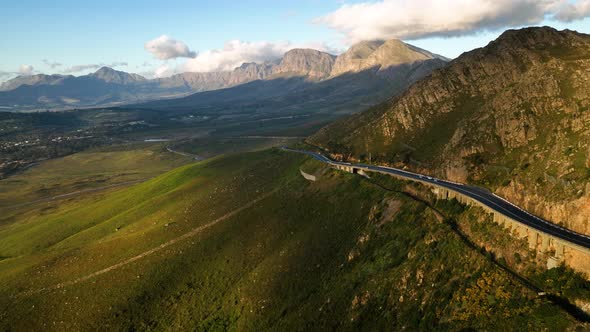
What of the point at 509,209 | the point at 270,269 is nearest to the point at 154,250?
the point at 270,269

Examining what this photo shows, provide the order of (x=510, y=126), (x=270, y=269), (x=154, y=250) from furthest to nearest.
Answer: (x=154, y=250) → (x=510, y=126) → (x=270, y=269)

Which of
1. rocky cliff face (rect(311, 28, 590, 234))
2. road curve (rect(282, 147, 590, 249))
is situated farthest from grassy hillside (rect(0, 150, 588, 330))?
rocky cliff face (rect(311, 28, 590, 234))

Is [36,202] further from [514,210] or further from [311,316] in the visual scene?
[514,210]

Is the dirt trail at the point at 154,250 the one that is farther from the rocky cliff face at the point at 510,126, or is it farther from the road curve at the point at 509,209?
the road curve at the point at 509,209

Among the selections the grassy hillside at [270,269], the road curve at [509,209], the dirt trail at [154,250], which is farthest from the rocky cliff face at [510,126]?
the dirt trail at [154,250]

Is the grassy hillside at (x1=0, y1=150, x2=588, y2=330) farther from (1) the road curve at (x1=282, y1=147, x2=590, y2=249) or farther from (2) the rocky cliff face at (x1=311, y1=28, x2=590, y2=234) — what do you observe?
(2) the rocky cliff face at (x1=311, y1=28, x2=590, y2=234)

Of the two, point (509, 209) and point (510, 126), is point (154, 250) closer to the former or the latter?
point (509, 209)

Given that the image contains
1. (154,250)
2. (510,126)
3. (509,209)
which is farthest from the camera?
(154,250)
